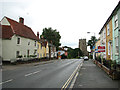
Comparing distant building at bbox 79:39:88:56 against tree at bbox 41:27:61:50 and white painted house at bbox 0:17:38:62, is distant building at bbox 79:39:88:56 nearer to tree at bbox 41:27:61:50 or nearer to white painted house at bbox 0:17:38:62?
tree at bbox 41:27:61:50

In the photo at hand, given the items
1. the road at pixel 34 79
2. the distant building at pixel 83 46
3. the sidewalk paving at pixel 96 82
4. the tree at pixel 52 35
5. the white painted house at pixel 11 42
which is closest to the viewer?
the sidewalk paving at pixel 96 82

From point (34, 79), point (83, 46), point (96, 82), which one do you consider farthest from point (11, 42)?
point (83, 46)

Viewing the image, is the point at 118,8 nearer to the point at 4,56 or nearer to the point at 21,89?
the point at 21,89

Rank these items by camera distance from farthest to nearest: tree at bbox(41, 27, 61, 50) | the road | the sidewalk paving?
tree at bbox(41, 27, 61, 50)
the road
the sidewalk paving

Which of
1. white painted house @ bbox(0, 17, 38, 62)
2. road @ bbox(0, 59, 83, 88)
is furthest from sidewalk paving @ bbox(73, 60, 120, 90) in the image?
white painted house @ bbox(0, 17, 38, 62)

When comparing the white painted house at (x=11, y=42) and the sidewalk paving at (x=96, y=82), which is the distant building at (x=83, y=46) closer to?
the white painted house at (x=11, y=42)

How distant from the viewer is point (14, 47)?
27.4 metres

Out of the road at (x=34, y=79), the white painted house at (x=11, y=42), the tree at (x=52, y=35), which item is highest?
the tree at (x=52, y=35)

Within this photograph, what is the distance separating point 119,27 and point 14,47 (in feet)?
68.7

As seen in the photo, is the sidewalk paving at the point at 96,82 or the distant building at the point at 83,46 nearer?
the sidewalk paving at the point at 96,82

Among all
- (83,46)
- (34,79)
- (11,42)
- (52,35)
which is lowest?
(34,79)

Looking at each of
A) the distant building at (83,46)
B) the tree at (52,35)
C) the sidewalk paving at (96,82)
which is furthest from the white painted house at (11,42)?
the distant building at (83,46)

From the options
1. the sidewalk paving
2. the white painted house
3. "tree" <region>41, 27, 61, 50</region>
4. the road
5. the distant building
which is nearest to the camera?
the sidewalk paving

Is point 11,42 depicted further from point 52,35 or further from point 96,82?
point 52,35
